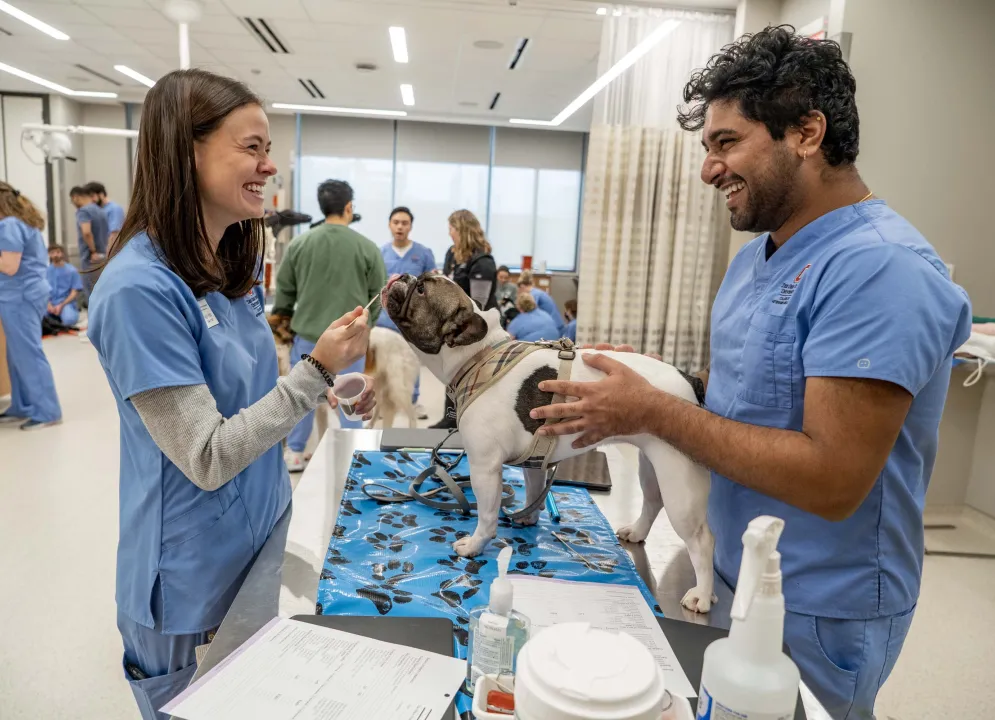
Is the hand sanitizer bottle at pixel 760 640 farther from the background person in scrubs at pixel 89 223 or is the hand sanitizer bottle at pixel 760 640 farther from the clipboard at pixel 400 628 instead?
the background person in scrubs at pixel 89 223

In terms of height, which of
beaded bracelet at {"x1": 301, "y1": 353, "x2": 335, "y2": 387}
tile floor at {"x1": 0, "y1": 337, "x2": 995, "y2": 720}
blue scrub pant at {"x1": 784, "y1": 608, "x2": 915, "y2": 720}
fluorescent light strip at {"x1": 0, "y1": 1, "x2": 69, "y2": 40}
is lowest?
tile floor at {"x1": 0, "y1": 337, "x2": 995, "y2": 720}

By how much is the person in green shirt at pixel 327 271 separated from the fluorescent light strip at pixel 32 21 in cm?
510

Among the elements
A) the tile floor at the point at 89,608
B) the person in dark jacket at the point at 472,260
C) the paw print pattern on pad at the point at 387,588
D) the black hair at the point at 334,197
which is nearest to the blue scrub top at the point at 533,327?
the person in dark jacket at the point at 472,260

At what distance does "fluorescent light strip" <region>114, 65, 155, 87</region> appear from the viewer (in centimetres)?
910

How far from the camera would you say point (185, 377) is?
1094 millimetres

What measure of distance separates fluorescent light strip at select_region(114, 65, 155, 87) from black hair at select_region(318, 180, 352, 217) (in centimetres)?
681

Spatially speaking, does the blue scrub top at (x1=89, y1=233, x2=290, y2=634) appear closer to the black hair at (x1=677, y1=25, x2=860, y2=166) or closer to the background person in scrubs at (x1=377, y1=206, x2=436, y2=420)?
the black hair at (x1=677, y1=25, x2=860, y2=166)

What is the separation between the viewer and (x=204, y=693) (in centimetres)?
88

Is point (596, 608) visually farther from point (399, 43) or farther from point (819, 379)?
point (399, 43)

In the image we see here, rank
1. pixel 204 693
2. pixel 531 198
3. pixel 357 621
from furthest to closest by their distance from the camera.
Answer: pixel 531 198 < pixel 357 621 < pixel 204 693

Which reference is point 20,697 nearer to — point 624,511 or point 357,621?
point 357,621

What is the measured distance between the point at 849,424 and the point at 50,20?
8745mm

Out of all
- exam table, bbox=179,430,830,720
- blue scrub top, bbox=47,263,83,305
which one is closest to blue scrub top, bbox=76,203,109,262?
blue scrub top, bbox=47,263,83,305

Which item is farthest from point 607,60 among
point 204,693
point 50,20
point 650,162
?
point 50,20
